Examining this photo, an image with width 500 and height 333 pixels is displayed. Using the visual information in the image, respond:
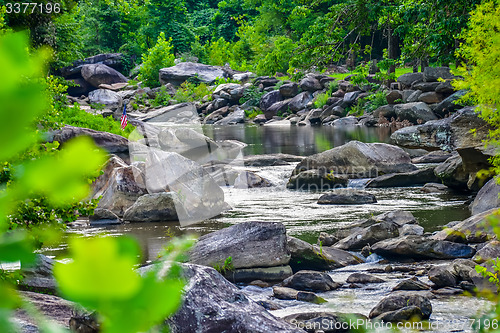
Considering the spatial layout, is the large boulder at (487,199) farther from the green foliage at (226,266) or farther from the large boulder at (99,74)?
the large boulder at (99,74)

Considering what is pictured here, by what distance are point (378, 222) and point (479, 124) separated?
4.38 meters

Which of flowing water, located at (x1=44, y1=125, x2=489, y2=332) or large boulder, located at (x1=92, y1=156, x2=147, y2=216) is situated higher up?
large boulder, located at (x1=92, y1=156, x2=147, y2=216)

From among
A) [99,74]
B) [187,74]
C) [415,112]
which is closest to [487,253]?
[415,112]

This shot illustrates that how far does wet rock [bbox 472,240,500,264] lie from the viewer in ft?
24.0

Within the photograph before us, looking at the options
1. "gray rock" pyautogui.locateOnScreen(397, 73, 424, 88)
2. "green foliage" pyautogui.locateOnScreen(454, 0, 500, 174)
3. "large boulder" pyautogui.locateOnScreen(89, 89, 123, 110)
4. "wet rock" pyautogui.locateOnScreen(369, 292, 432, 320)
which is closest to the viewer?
"green foliage" pyautogui.locateOnScreen(454, 0, 500, 174)

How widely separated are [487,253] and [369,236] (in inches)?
85.3

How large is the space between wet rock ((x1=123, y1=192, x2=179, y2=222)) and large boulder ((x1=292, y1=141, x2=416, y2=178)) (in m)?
5.01

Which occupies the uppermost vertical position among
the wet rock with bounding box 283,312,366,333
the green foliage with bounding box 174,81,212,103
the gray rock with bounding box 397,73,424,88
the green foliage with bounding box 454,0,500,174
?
the green foliage with bounding box 454,0,500,174

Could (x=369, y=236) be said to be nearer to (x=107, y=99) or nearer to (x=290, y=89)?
(x=290, y=89)

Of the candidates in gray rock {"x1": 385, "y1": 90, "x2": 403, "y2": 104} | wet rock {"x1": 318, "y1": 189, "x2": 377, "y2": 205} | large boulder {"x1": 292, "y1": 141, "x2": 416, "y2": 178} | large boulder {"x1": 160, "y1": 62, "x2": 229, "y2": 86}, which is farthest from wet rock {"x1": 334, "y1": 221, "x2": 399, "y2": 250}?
large boulder {"x1": 160, "y1": 62, "x2": 229, "y2": 86}

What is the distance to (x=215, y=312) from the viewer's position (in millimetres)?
4438

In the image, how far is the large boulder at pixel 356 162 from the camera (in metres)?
16.1

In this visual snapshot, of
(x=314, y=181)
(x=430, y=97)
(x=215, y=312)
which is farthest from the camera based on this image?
(x=430, y=97)

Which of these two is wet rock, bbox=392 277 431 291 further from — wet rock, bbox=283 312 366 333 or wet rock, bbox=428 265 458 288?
wet rock, bbox=283 312 366 333
